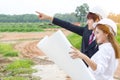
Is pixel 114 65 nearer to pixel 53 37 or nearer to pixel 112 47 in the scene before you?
pixel 112 47

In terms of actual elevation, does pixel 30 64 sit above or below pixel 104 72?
below

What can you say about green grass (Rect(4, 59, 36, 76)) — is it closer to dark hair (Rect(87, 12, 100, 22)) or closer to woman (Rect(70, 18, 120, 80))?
dark hair (Rect(87, 12, 100, 22))

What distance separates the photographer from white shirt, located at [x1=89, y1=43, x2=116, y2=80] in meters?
2.88

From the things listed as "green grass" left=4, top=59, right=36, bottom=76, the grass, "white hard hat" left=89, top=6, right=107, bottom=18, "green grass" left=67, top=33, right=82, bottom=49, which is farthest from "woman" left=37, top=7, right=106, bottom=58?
"green grass" left=67, top=33, right=82, bottom=49

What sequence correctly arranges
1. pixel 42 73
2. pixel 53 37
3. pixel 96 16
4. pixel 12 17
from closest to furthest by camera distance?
1. pixel 53 37
2. pixel 96 16
3. pixel 42 73
4. pixel 12 17

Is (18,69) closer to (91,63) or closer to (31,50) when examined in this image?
(91,63)

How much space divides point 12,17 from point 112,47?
47.9 meters

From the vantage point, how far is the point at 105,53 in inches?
114

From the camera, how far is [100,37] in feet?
9.70

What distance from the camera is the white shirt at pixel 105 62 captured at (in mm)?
2877

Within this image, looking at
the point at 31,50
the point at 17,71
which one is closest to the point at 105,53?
the point at 17,71

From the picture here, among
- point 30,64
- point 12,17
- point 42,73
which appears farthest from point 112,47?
point 12,17

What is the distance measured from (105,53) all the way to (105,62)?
65mm

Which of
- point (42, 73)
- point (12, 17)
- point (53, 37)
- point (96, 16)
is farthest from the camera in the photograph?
point (12, 17)
